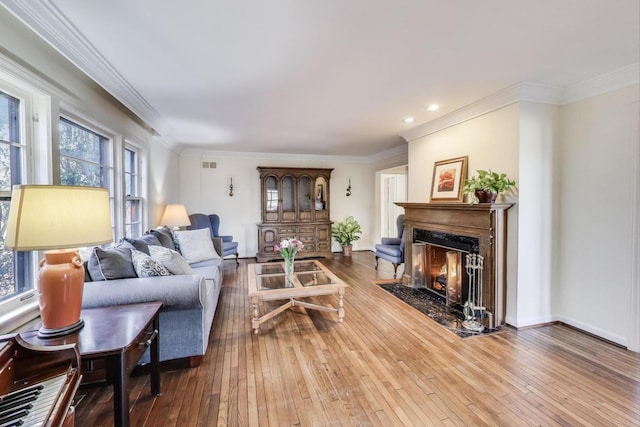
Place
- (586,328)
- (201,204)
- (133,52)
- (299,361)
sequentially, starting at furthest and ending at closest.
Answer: (201,204)
(586,328)
(299,361)
(133,52)

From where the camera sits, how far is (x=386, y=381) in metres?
2.06

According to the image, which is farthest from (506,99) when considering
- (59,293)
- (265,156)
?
(265,156)

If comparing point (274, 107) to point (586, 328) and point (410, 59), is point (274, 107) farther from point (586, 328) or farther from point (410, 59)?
point (586, 328)

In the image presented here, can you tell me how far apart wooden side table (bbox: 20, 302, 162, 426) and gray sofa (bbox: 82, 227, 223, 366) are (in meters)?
0.19

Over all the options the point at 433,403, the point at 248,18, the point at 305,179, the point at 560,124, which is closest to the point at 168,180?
the point at 305,179

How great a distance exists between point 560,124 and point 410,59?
1.93m

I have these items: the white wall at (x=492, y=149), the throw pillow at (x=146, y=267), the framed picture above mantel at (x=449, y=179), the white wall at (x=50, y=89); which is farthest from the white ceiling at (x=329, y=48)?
the throw pillow at (x=146, y=267)

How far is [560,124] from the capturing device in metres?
2.96

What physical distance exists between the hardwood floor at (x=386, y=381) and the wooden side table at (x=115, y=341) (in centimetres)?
47

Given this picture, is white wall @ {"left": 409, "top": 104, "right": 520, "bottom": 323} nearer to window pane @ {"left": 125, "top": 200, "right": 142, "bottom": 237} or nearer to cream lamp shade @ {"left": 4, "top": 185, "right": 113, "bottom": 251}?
cream lamp shade @ {"left": 4, "top": 185, "right": 113, "bottom": 251}

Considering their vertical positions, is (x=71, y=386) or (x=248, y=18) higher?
(x=248, y=18)

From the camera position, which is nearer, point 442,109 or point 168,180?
point 442,109

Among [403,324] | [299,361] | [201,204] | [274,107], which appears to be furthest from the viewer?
[201,204]

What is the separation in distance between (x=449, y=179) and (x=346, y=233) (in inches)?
129
